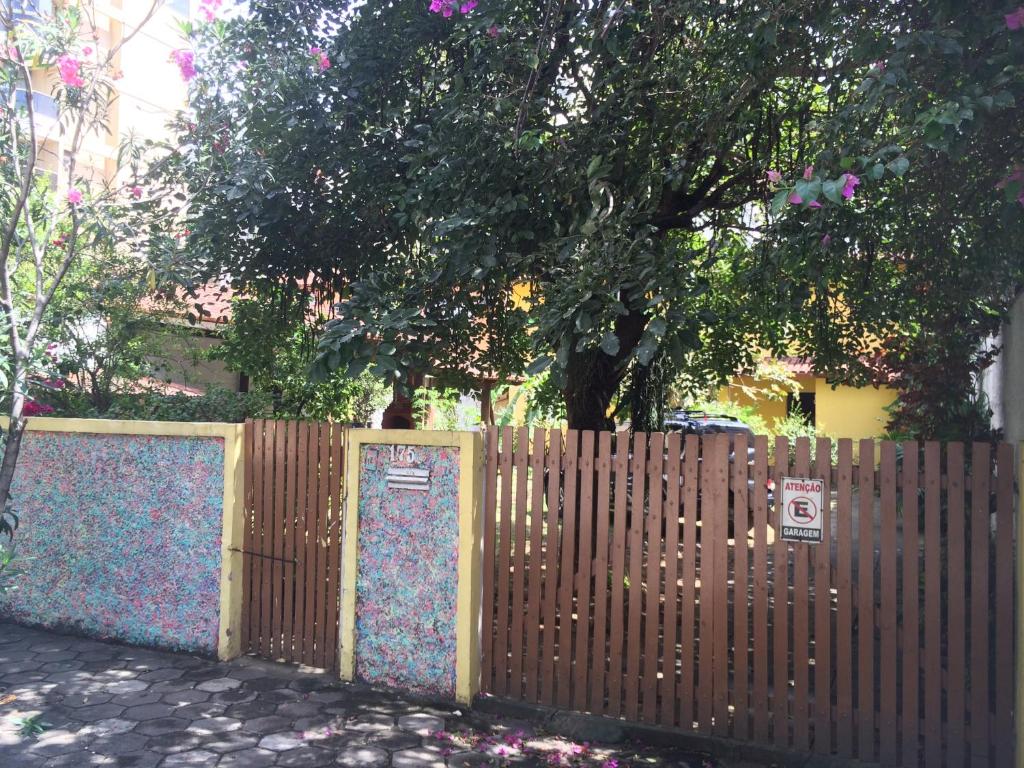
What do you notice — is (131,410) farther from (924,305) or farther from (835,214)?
(924,305)

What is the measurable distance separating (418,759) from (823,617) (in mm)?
2310

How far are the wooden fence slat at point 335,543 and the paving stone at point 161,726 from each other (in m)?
1.04

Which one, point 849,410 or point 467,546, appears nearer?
point 467,546

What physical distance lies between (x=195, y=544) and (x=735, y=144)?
5.38m

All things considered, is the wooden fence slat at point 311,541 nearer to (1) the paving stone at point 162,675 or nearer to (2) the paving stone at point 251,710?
(2) the paving stone at point 251,710

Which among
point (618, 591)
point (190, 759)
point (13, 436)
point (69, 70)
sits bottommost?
point (190, 759)

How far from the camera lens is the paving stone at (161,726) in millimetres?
4160

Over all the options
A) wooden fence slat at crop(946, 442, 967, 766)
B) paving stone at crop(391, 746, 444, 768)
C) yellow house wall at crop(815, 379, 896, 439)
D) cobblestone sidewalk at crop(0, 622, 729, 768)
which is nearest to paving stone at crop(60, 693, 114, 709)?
cobblestone sidewalk at crop(0, 622, 729, 768)

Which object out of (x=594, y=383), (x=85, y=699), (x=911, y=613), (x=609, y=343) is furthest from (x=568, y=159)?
(x=85, y=699)

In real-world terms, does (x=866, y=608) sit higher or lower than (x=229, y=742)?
higher

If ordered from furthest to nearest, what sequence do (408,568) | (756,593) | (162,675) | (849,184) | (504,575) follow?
(162,675), (408,568), (504,575), (756,593), (849,184)

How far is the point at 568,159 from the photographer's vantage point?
505 cm

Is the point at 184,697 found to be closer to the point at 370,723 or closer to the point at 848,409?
the point at 370,723

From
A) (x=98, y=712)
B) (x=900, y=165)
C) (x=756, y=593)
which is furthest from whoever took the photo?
(x=98, y=712)
